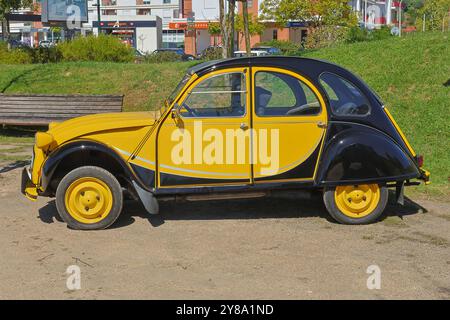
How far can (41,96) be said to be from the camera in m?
13.3

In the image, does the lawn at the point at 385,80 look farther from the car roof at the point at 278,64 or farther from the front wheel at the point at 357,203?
the car roof at the point at 278,64

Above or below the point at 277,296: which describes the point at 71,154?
above

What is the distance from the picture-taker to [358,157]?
661cm

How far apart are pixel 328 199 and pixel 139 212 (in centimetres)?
234

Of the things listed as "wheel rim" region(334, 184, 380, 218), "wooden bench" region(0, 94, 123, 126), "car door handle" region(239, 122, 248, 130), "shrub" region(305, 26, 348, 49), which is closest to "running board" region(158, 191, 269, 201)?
"car door handle" region(239, 122, 248, 130)

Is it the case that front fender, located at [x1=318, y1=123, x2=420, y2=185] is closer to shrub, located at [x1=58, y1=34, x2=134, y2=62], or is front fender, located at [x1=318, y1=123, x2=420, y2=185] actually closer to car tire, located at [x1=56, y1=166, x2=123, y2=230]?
car tire, located at [x1=56, y1=166, x2=123, y2=230]

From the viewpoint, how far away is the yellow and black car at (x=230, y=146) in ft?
21.6

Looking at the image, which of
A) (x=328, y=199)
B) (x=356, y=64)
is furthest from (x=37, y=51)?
(x=328, y=199)

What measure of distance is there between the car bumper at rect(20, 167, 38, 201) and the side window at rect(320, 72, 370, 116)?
11.2 feet

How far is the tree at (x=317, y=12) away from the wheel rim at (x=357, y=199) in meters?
32.5

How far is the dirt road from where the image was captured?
502 centimetres
